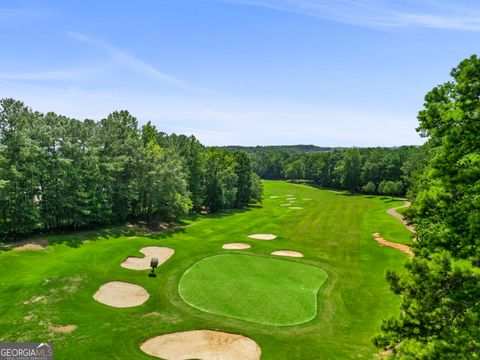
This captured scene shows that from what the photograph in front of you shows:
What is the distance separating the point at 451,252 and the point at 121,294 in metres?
20.2

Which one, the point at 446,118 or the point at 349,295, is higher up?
the point at 446,118

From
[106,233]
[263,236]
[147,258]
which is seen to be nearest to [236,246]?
[263,236]

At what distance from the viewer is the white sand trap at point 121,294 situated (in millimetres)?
21906

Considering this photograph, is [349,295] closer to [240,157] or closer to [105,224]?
[105,224]

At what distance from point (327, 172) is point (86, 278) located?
129 metres

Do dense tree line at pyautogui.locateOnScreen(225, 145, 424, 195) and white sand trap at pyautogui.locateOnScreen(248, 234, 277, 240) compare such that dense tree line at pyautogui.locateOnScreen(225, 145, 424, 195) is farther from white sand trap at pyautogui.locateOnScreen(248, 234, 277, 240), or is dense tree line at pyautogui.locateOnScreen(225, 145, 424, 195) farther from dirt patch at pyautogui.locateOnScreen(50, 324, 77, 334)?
dirt patch at pyautogui.locateOnScreen(50, 324, 77, 334)

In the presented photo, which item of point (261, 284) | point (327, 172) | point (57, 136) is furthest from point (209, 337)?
point (327, 172)

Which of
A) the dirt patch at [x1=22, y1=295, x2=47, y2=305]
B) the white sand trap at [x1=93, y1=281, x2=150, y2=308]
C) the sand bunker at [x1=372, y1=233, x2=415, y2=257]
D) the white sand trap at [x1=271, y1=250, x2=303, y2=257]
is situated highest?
the dirt patch at [x1=22, y1=295, x2=47, y2=305]

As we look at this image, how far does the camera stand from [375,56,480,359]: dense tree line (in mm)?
8180

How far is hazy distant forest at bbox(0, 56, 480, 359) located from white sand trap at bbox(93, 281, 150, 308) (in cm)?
1532

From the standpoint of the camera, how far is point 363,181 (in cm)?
12212

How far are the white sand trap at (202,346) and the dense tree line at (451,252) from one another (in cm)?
879

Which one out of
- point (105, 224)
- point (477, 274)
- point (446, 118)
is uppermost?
point (446, 118)

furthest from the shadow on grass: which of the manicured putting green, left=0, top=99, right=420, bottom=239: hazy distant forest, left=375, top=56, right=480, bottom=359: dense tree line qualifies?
left=375, top=56, right=480, bottom=359: dense tree line
